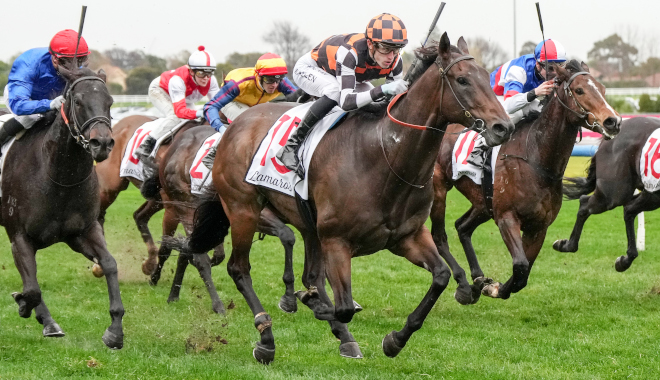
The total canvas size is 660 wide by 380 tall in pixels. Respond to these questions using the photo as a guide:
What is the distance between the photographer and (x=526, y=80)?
7.01 meters

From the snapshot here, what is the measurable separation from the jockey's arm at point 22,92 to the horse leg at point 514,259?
3.52 meters

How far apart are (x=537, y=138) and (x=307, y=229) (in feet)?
7.12

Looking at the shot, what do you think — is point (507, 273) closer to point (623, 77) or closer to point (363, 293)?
point (363, 293)

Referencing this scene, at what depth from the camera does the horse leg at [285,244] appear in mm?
6922

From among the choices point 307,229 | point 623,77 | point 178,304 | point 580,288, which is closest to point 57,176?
point 307,229

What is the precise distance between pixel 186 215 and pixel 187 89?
1.92m

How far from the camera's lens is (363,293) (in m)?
7.70

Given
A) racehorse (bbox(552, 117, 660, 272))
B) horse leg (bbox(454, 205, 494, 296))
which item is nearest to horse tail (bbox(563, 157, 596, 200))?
racehorse (bbox(552, 117, 660, 272))

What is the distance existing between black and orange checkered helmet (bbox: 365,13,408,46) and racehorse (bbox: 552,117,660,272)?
3.84m

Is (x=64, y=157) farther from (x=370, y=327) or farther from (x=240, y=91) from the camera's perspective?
(x=240, y=91)

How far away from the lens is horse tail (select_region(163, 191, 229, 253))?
6266 millimetres

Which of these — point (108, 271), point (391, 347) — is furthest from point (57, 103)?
point (391, 347)

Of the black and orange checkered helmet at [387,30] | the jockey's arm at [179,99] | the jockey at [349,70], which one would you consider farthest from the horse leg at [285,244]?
the black and orange checkered helmet at [387,30]

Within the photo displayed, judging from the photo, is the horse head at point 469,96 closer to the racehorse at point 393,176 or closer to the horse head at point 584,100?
the racehorse at point 393,176
